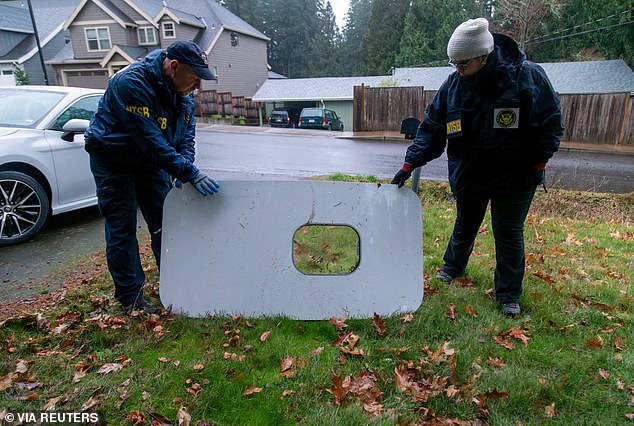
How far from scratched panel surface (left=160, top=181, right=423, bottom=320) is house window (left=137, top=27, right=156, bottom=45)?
1165 inches

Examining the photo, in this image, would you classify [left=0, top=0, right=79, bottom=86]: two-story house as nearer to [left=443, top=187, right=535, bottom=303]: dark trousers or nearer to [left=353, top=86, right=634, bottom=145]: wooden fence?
[left=353, top=86, right=634, bottom=145]: wooden fence

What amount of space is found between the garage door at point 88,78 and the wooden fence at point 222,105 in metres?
7.57

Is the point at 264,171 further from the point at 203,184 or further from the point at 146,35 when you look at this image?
the point at 146,35

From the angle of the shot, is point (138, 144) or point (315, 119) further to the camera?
point (315, 119)

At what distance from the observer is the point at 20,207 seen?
4.15 metres

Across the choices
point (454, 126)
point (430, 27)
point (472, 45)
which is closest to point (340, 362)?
point (454, 126)

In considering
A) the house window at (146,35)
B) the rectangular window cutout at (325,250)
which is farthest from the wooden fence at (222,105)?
the rectangular window cutout at (325,250)

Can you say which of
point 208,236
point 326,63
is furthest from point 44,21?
point 208,236

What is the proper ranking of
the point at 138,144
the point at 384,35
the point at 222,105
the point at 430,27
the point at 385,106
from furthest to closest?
1. the point at 384,35
2. the point at 430,27
3. the point at 222,105
4. the point at 385,106
5. the point at 138,144

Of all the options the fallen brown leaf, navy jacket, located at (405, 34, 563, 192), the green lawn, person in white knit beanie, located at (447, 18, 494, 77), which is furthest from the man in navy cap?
navy jacket, located at (405, 34, 563, 192)

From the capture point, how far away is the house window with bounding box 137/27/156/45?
1092 inches

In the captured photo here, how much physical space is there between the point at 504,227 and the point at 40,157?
4470 mm

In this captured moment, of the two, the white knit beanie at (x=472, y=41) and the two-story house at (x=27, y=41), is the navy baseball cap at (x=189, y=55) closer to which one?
the white knit beanie at (x=472, y=41)

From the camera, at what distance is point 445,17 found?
3709cm
